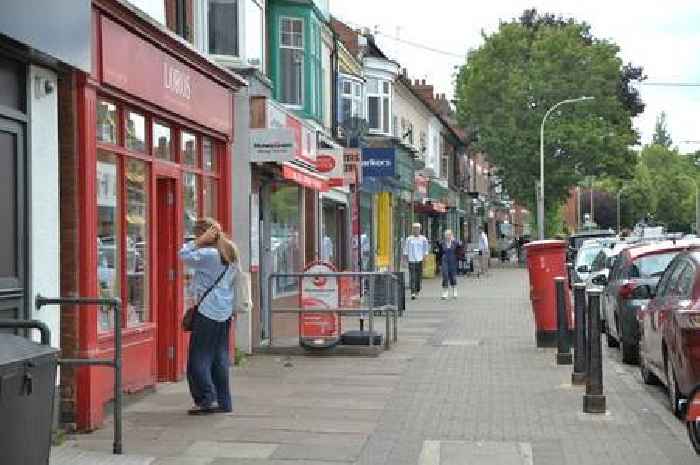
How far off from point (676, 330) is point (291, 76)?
12.4 metres

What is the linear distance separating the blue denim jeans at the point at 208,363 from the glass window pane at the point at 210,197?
10.6 feet

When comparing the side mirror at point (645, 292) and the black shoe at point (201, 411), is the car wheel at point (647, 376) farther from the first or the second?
the black shoe at point (201, 411)

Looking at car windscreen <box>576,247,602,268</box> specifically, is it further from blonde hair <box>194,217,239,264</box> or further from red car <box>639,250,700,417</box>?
blonde hair <box>194,217,239,264</box>

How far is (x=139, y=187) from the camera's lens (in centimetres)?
1014

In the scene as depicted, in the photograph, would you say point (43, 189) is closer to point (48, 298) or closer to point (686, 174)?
point (48, 298)

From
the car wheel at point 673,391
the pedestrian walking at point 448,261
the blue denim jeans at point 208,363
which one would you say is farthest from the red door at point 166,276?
the pedestrian walking at point 448,261

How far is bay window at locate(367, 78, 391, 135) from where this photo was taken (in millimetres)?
33500

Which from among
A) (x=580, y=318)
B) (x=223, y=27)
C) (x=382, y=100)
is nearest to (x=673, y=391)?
(x=580, y=318)

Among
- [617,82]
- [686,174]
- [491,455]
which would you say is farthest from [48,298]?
[686,174]

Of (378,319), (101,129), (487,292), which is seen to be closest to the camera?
(101,129)

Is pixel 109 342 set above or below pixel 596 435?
above

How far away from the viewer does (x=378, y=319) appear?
19.3 m

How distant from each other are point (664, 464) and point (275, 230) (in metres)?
10.4

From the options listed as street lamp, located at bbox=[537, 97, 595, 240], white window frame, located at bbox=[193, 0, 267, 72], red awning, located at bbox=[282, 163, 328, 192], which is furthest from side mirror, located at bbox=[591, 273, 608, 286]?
street lamp, located at bbox=[537, 97, 595, 240]
